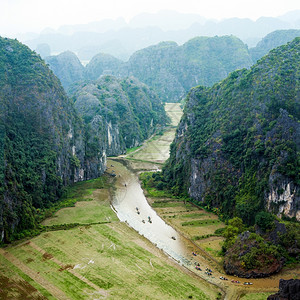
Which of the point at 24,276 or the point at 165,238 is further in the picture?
the point at 165,238

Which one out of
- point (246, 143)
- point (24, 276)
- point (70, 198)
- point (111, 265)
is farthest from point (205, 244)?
point (70, 198)

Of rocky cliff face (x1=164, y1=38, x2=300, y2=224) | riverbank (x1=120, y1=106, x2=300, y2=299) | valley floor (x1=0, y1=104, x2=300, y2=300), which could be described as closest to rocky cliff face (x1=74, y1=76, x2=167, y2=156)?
rocky cliff face (x1=164, y1=38, x2=300, y2=224)

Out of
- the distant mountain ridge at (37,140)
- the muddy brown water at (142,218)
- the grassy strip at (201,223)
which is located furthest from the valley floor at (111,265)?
the distant mountain ridge at (37,140)

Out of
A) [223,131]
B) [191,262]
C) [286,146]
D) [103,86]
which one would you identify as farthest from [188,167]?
[103,86]

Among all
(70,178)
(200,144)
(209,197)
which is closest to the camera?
(209,197)

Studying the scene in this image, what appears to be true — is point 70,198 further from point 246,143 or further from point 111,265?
point 246,143

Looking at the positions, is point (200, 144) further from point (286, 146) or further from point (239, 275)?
point (239, 275)

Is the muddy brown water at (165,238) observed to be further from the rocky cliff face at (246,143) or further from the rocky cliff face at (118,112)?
the rocky cliff face at (118,112)
